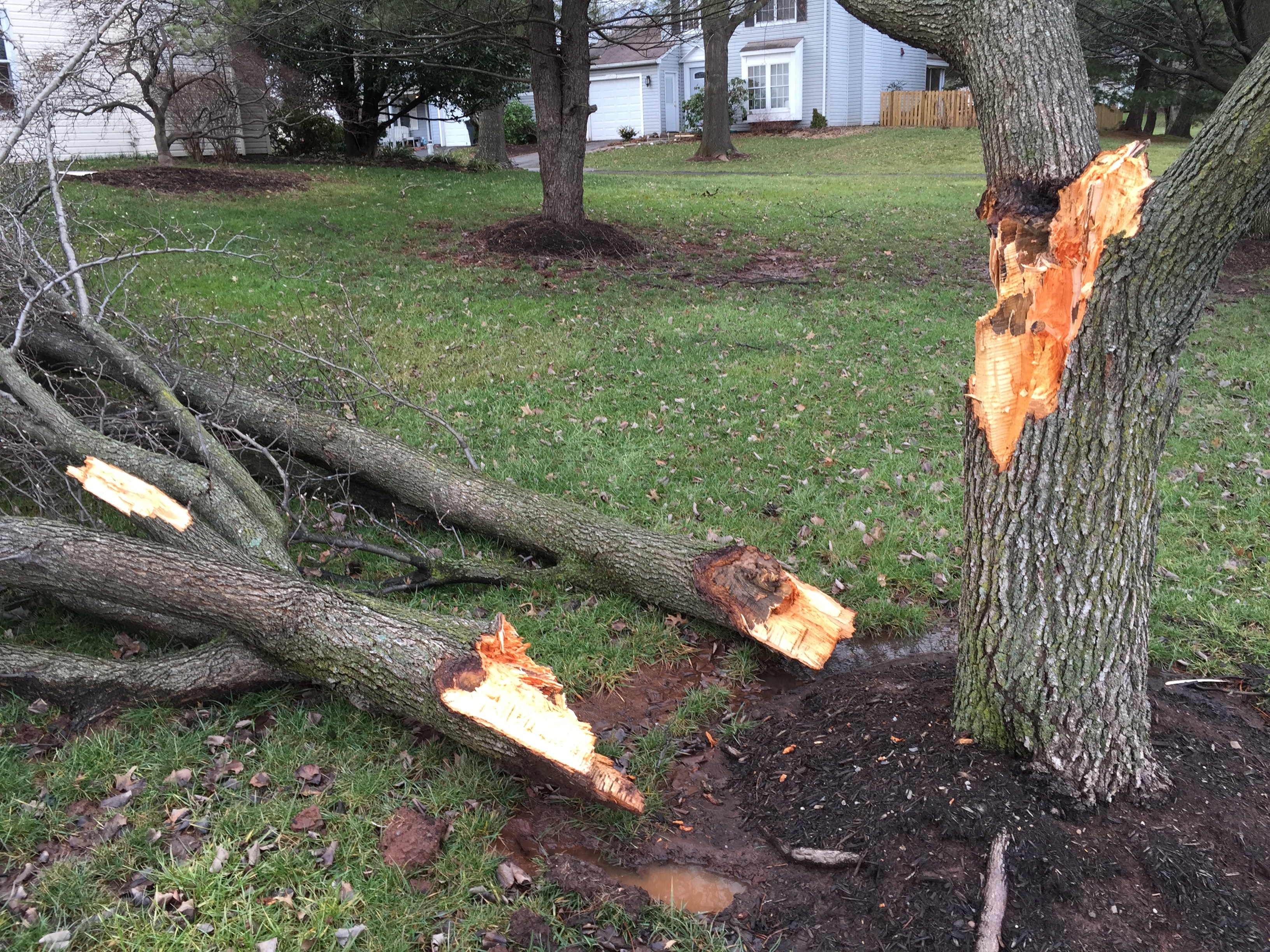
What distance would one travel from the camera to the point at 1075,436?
2748 millimetres

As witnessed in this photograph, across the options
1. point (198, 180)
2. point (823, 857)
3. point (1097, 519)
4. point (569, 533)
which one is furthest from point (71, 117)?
point (1097, 519)

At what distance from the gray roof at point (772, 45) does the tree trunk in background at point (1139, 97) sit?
455 inches

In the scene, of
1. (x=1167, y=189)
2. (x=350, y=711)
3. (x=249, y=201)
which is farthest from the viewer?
(x=249, y=201)

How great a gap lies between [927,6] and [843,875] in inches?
112

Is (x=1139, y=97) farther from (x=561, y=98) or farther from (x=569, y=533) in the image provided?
(x=569, y=533)

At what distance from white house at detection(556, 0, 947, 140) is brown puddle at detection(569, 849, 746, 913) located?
31413mm

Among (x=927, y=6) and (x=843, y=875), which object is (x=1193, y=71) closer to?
(x=927, y=6)

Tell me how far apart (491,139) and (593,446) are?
18034 mm

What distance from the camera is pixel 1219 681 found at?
3.88m

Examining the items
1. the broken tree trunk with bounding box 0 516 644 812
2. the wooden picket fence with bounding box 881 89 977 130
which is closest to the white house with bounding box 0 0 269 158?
the broken tree trunk with bounding box 0 516 644 812

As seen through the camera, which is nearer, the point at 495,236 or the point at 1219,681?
the point at 1219,681

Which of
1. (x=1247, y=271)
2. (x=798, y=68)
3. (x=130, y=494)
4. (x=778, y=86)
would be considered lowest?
(x=130, y=494)

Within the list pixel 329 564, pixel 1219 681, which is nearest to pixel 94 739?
pixel 329 564

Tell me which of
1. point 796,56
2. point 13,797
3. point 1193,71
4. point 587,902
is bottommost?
point 587,902
